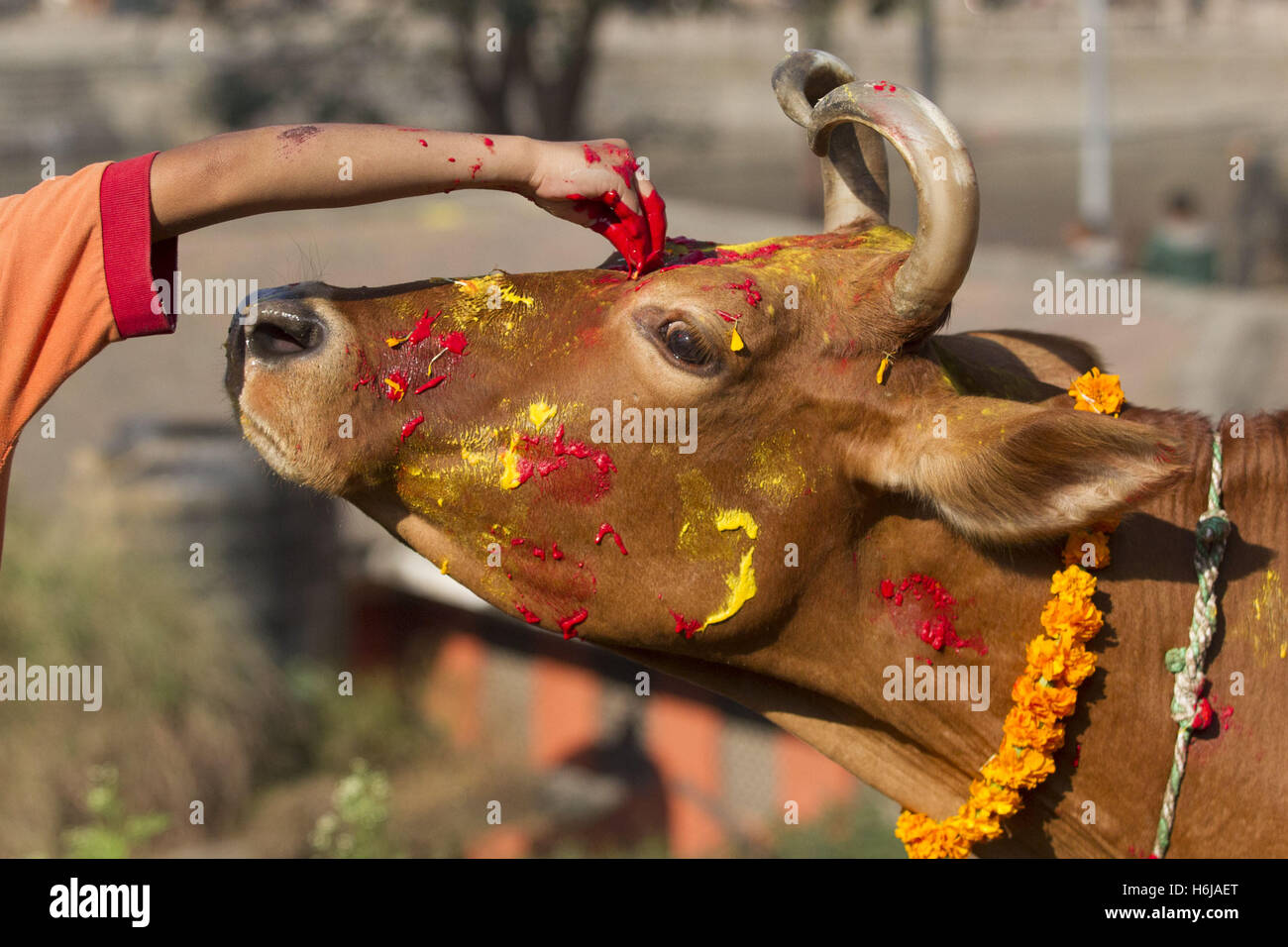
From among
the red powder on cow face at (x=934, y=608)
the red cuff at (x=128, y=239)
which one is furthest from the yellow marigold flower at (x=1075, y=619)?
the red cuff at (x=128, y=239)

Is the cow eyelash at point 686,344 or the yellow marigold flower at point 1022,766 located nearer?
the cow eyelash at point 686,344

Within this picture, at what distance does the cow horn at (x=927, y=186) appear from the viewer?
3.21m

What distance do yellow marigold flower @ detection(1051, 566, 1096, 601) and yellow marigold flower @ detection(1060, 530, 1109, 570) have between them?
23 millimetres

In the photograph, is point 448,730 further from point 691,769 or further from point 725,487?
point 725,487

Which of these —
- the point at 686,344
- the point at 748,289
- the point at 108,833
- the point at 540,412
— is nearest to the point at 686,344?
the point at 686,344

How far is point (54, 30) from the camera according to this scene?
39.7 meters

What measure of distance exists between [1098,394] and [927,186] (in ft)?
2.73

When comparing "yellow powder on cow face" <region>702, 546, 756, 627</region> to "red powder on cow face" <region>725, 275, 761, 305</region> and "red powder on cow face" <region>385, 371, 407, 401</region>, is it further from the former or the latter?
"red powder on cow face" <region>385, 371, 407, 401</region>

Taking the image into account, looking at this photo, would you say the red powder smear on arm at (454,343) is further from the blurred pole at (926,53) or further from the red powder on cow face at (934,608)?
the blurred pole at (926,53)

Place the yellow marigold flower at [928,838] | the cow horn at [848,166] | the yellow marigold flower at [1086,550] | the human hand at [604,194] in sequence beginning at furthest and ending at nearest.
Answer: the cow horn at [848,166] < the yellow marigold flower at [928,838] < the yellow marigold flower at [1086,550] < the human hand at [604,194]

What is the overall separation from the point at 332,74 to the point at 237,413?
103ft

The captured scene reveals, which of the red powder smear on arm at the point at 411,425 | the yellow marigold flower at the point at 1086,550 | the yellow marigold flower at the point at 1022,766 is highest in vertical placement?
the red powder smear on arm at the point at 411,425

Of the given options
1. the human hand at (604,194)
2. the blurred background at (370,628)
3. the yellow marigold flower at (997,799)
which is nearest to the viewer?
the human hand at (604,194)
